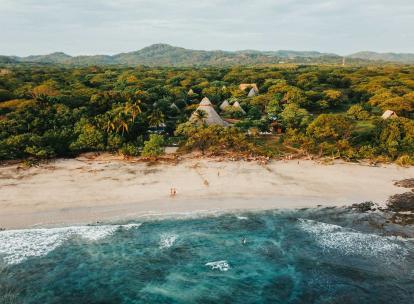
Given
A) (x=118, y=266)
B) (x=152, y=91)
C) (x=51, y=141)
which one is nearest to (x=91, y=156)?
(x=51, y=141)

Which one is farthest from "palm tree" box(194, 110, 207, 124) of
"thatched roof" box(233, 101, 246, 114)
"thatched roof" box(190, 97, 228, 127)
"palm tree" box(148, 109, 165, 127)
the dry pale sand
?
"thatched roof" box(233, 101, 246, 114)

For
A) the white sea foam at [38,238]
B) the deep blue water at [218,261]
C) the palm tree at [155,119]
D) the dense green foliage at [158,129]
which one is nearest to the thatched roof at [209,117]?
the dense green foliage at [158,129]

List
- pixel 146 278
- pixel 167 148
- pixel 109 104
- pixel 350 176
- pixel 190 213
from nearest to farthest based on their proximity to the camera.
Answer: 1. pixel 146 278
2. pixel 190 213
3. pixel 350 176
4. pixel 167 148
5. pixel 109 104

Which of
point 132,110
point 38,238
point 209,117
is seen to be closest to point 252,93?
point 209,117

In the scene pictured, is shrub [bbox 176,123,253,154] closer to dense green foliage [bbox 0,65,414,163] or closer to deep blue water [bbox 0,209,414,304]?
dense green foliage [bbox 0,65,414,163]

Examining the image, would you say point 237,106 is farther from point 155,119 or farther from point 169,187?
point 169,187

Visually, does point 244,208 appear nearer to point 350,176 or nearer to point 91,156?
point 350,176
